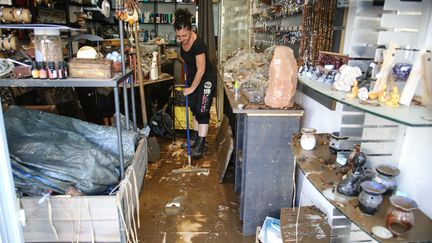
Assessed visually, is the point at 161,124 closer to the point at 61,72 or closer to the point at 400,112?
the point at 61,72

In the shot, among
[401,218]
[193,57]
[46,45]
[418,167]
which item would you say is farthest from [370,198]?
[193,57]

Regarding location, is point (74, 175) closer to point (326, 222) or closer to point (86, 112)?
point (326, 222)

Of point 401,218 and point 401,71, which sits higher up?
point 401,71

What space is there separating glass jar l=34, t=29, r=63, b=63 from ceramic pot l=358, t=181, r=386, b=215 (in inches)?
53.1

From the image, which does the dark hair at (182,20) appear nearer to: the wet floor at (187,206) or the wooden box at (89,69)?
the wet floor at (187,206)

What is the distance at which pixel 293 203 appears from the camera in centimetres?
214

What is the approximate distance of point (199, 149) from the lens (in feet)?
11.6

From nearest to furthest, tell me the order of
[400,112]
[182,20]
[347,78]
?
[400,112] < [347,78] < [182,20]

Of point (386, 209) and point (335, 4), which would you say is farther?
point (335, 4)

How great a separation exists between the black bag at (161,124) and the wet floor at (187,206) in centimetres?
62

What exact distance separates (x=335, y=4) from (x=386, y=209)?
104cm

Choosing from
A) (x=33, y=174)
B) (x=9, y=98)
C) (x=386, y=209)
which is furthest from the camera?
(x=9, y=98)

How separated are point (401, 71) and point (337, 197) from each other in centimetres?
43

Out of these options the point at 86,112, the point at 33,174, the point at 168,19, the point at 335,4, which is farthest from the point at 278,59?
the point at 168,19
